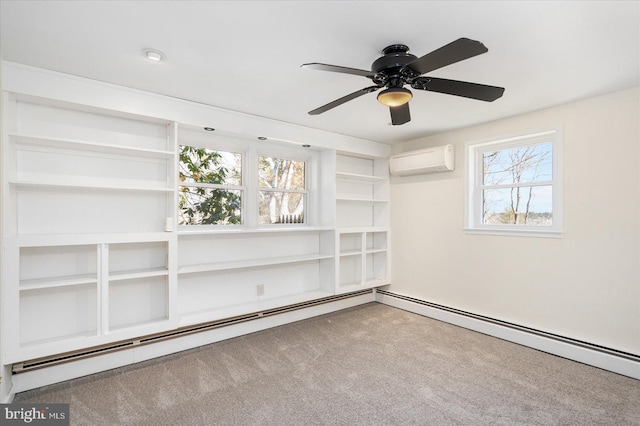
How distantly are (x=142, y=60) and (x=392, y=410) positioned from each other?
299 cm

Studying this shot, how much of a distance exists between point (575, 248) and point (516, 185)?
0.85 metres

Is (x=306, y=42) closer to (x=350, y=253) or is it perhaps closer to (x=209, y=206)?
(x=209, y=206)

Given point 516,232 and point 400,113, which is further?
point 516,232

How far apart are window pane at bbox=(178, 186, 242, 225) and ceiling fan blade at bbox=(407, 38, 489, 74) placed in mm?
2487

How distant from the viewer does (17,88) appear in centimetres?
233

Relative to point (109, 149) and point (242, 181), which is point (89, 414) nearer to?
point (109, 149)

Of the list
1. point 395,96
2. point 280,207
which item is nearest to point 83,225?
point 280,207

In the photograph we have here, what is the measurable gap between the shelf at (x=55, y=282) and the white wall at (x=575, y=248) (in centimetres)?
379

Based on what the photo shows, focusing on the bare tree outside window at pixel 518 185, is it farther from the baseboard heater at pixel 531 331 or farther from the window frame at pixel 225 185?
the window frame at pixel 225 185

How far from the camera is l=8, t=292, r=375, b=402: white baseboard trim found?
2482 millimetres

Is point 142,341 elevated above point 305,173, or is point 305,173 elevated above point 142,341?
point 305,173

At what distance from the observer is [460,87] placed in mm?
2064

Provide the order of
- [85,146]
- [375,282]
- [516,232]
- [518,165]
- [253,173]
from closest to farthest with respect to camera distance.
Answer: [85,146], [516,232], [518,165], [253,173], [375,282]

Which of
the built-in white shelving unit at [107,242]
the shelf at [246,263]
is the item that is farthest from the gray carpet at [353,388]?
the shelf at [246,263]
